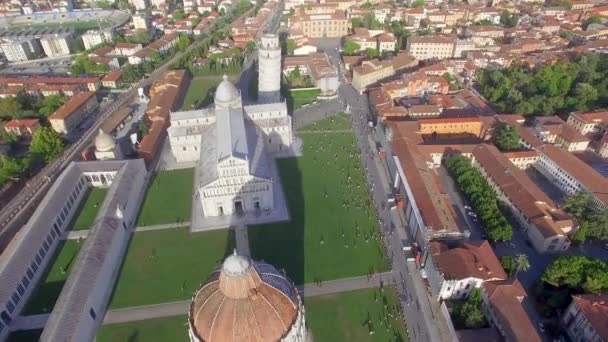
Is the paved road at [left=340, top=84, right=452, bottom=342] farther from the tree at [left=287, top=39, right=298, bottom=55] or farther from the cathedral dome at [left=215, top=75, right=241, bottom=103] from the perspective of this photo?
the tree at [left=287, top=39, right=298, bottom=55]

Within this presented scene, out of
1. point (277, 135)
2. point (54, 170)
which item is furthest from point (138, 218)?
point (277, 135)

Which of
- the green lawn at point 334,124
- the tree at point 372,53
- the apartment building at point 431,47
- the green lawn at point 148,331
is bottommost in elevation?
the green lawn at point 148,331

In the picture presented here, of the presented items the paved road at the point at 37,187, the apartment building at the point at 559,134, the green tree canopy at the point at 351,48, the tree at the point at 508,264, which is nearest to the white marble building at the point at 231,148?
the paved road at the point at 37,187

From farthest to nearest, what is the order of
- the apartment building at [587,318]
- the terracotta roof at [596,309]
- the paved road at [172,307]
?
1. the paved road at [172,307]
2. the apartment building at [587,318]
3. the terracotta roof at [596,309]

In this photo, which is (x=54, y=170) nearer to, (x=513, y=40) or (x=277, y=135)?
(x=277, y=135)

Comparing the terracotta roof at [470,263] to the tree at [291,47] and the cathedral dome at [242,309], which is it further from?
the tree at [291,47]

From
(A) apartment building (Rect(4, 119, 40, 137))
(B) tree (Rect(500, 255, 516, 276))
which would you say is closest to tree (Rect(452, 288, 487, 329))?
(B) tree (Rect(500, 255, 516, 276))

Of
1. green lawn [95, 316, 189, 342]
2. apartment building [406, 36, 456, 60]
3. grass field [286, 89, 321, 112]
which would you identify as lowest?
green lawn [95, 316, 189, 342]
